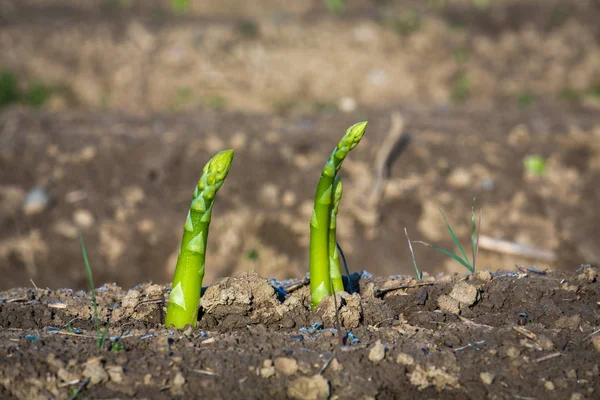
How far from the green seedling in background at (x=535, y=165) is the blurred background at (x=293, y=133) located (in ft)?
0.08

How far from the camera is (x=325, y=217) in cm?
213

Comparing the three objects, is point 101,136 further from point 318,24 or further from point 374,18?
point 374,18

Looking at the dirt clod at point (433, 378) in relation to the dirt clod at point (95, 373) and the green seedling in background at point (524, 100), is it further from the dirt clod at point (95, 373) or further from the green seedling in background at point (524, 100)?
the green seedling in background at point (524, 100)

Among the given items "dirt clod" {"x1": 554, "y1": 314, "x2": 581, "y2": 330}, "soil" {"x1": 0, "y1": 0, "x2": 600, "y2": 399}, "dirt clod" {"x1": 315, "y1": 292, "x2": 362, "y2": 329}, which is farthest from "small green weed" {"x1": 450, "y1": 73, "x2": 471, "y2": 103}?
"dirt clod" {"x1": 315, "y1": 292, "x2": 362, "y2": 329}

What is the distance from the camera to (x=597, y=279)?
2428 millimetres

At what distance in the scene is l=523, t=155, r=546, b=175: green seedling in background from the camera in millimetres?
6668

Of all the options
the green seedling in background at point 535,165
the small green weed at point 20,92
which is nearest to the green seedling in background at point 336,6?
the small green weed at point 20,92

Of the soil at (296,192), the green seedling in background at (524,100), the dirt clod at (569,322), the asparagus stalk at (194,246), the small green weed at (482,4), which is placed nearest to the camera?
the soil at (296,192)

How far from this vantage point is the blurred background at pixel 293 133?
5887mm

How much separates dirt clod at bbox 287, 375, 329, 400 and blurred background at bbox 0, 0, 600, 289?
285cm

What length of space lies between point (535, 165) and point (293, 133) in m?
2.63

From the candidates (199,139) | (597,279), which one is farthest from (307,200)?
(597,279)

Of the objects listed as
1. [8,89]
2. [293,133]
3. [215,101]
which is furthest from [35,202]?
[8,89]

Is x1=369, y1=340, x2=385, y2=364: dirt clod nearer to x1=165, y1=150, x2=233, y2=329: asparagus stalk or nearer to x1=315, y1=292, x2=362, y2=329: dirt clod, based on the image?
x1=315, y1=292, x2=362, y2=329: dirt clod
